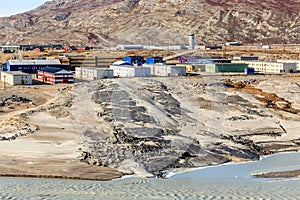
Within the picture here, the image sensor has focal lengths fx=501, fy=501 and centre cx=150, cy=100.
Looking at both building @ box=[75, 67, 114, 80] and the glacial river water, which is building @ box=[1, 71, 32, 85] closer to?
building @ box=[75, 67, 114, 80]

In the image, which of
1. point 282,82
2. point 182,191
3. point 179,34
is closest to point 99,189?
point 182,191

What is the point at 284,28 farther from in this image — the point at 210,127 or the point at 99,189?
the point at 99,189

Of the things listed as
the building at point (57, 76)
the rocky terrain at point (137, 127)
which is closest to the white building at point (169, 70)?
the rocky terrain at point (137, 127)

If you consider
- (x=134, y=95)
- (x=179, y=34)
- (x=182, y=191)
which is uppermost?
(x=179, y=34)

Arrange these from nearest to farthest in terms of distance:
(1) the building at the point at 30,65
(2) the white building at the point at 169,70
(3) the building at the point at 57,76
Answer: (3) the building at the point at 57,76, (2) the white building at the point at 169,70, (1) the building at the point at 30,65

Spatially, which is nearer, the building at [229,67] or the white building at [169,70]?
the white building at [169,70]

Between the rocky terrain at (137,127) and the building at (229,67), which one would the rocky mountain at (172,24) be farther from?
the rocky terrain at (137,127)

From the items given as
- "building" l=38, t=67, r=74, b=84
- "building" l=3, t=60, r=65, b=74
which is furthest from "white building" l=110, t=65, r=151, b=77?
"building" l=3, t=60, r=65, b=74
